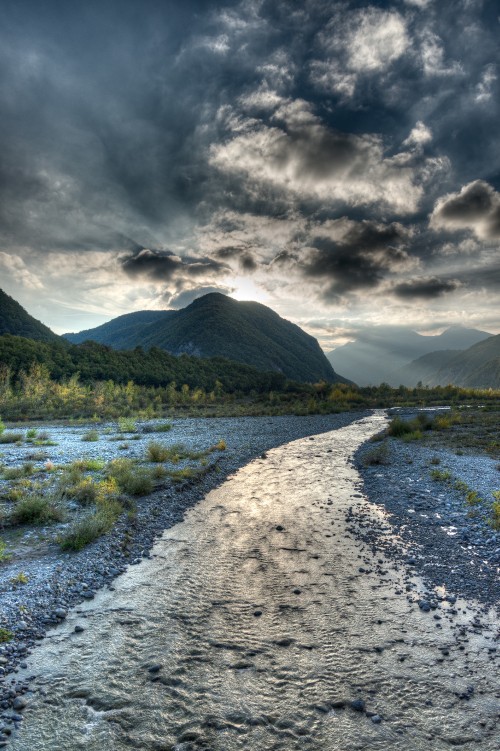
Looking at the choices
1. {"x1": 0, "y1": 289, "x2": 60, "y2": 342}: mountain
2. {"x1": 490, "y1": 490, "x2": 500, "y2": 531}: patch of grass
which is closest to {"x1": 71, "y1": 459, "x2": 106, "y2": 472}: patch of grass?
{"x1": 490, "y1": 490, "x2": 500, "y2": 531}: patch of grass

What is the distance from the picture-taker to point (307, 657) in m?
7.45

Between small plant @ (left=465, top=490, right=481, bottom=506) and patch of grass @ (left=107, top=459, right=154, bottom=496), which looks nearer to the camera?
small plant @ (left=465, top=490, right=481, bottom=506)

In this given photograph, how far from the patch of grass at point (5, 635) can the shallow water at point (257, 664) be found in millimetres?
771

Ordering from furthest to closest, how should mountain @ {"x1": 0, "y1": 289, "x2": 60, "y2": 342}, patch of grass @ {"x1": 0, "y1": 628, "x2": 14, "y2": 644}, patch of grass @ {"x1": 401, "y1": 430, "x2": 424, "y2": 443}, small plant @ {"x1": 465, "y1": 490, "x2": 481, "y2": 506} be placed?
mountain @ {"x1": 0, "y1": 289, "x2": 60, "y2": 342}, patch of grass @ {"x1": 401, "y1": 430, "x2": 424, "y2": 443}, small plant @ {"x1": 465, "y1": 490, "x2": 481, "y2": 506}, patch of grass @ {"x1": 0, "y1": 628, "x2": 14, "y2": 644}

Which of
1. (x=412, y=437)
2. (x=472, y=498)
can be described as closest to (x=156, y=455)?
(x=472, y=498)

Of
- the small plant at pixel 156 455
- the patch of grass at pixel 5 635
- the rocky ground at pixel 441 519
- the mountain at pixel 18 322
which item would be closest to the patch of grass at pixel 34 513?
the patch of grass at pixel 5 635

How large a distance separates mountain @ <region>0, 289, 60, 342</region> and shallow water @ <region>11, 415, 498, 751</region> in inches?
5224

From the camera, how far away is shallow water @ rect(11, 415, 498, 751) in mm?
5789

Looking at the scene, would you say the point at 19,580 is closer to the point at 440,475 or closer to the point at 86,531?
the point at 86,531

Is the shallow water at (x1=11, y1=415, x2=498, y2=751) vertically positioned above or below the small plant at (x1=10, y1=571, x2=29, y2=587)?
below

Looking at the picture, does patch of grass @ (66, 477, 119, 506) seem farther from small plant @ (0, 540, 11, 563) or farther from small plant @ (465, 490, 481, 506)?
small plant @ (465, 490, 481, 506)

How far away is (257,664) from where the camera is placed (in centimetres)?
724

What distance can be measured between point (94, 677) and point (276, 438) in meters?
31.8

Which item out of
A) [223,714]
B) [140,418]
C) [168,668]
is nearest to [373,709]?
[223,714]
